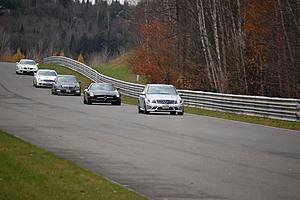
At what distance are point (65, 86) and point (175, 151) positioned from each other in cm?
3174

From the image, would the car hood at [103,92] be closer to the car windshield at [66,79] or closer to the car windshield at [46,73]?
the car windshield at [66,79]

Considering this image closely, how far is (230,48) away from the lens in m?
48.9

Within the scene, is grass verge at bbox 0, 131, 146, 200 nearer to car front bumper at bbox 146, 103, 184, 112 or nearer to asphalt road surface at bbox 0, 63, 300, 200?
asphalt road surface at bbox 0, 63, 300, 200

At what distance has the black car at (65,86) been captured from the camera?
1895 inches

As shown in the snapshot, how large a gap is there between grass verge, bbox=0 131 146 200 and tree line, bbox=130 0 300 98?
88.0 feet

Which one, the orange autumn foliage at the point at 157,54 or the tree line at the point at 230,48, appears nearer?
the tree line at the point at 230,48

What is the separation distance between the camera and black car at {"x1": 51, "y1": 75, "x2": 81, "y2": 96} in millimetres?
48125

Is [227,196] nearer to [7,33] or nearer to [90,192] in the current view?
[90,192]

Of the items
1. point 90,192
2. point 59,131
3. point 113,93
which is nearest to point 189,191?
point 90,192

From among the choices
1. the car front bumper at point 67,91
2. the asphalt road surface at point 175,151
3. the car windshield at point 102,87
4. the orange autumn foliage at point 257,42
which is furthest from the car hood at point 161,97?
the car front bumper at point 67,91

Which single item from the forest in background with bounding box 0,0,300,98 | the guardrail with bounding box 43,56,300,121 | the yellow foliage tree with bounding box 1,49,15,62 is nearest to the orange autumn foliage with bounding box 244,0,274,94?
→ the forest in background with bounding box 0,0,300,98

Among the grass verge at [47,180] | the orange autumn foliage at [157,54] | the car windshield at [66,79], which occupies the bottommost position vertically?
the grass verge at [47,180]

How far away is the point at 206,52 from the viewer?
47.6 meters

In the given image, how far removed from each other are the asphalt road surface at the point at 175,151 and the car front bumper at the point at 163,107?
3350mm
